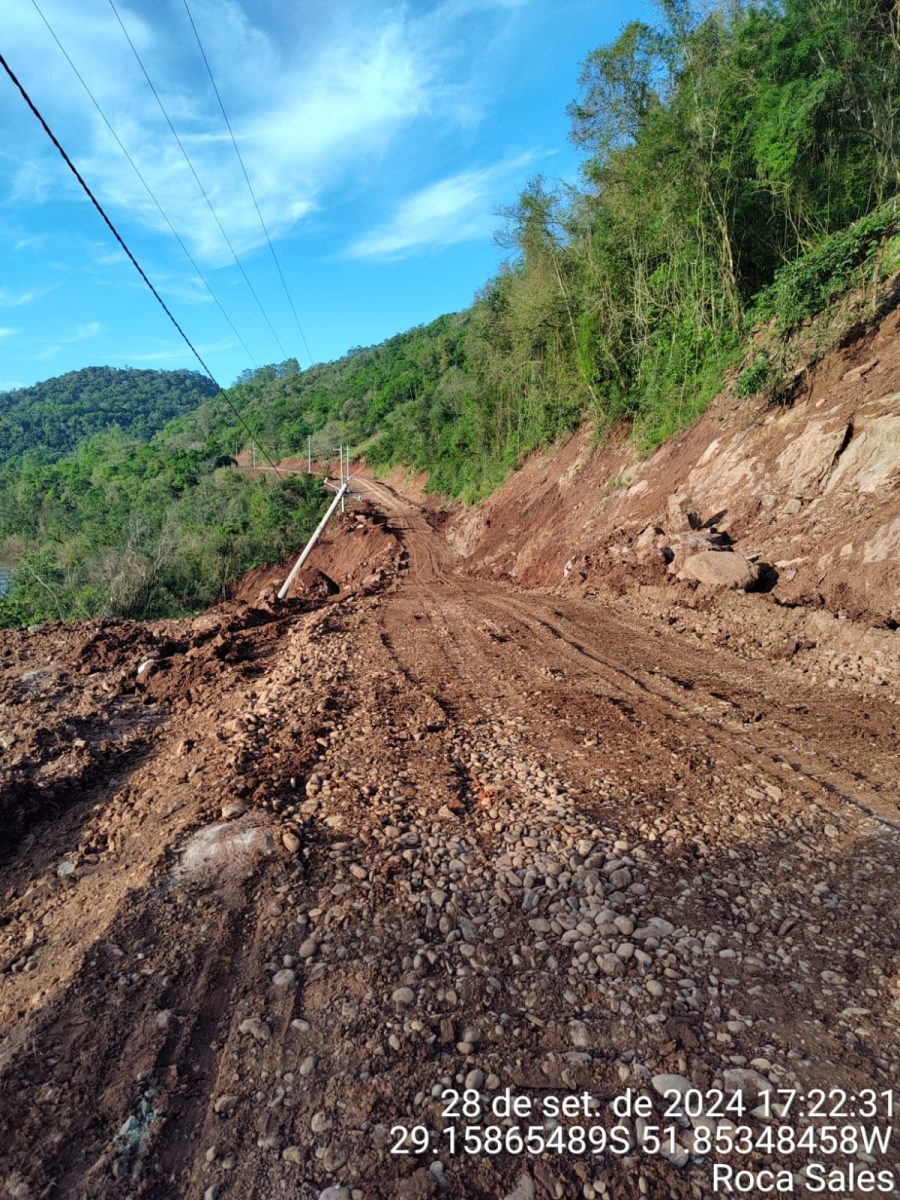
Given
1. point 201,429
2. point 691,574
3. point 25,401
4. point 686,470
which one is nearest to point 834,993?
point 691,574

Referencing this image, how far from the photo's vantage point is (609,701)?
5.63 m

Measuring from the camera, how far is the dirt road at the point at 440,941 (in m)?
1.88

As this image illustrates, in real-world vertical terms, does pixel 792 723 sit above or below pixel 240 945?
below

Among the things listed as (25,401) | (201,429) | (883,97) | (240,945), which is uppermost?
(25,401)

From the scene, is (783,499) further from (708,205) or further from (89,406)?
(89,406)

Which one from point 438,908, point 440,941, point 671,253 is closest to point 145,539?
point 671,253

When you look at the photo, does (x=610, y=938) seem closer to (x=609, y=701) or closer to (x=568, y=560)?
(x=609, y=701)

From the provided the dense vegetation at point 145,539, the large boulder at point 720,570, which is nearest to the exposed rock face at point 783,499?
the large boulder at point 720,570

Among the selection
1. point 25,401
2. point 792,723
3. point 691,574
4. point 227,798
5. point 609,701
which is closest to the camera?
point 227,798

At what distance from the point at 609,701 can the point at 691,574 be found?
12.9 feet

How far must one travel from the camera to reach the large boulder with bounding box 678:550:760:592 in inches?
313

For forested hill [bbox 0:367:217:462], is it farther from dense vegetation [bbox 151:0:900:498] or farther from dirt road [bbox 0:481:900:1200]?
dirt road [bbox 0:481:900:1200]

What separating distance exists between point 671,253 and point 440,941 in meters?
14.9

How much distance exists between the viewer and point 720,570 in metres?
8.23
